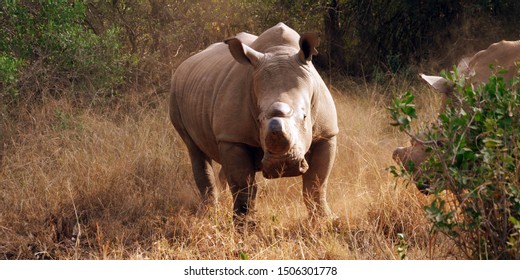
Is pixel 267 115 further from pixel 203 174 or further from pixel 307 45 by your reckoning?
pixel 203 174

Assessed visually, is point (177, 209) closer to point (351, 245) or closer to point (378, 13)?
point (351, 245)

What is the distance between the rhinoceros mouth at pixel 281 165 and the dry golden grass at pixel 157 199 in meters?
0.44

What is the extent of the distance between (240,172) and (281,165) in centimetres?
78

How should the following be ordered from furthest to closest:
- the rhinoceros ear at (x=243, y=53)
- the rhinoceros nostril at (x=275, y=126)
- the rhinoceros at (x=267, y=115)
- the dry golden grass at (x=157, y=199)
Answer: the rhinoceros ear at (x=243, y=53) → the dry golden grass at (x=157, y=199) → the rhinoceros at (x=267, y=115) → the rhinoceros nostril at (x=275, y=126)

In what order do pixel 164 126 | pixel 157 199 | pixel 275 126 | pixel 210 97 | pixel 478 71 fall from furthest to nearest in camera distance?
pixel 164 126, pixel 157 199, pixel 210 97, pixel 478 71, pixel 275 126

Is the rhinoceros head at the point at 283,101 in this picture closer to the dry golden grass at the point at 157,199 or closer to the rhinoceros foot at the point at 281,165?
the rhinoceros foot at the point at 281,165

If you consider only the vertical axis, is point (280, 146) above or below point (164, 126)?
above

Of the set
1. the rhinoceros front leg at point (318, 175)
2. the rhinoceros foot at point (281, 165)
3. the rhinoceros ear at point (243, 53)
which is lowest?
the rhinoceros front leg at point (318, 175)

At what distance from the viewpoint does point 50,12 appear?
9.02 m

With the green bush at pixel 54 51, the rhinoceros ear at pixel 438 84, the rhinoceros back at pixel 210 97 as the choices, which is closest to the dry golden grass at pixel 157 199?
the green bush at pixel 54 51

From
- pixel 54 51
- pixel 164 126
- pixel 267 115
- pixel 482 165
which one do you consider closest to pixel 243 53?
pixel 267 115

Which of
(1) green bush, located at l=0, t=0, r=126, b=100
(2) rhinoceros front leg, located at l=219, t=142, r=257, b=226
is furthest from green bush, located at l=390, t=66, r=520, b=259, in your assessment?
(1) green bush, located at l=0, t=0, r=126, b=100

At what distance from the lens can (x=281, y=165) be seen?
5.48 meters

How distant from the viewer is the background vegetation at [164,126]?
6.06 meters
